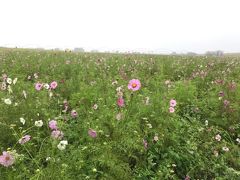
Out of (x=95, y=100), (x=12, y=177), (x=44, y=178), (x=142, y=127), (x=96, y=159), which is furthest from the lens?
(x=95, y=100)

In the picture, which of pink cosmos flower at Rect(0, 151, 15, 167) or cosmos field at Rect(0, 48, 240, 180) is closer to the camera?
pink cosmos flower at Rect(0, 151, 15, 167)

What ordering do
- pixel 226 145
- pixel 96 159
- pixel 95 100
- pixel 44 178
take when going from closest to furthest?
pixel 44 178, pixel 96 159, pixel 226 145, pixel 95 100

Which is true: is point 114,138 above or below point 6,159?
below

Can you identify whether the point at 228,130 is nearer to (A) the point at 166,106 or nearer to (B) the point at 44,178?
(A) the point at 166,106

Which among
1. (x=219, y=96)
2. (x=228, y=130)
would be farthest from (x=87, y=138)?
(x=219, y=96)

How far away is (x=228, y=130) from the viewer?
4.65 meters

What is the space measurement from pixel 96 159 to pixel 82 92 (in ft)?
6.91

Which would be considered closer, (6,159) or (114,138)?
(6,159)

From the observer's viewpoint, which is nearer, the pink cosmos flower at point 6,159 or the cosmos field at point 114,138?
the pink cosmos flower at point 6,159

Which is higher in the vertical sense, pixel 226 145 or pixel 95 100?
pixel 95 100

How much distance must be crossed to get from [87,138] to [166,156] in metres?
1.00

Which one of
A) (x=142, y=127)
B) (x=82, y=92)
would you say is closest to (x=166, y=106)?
(x=142, y=127)

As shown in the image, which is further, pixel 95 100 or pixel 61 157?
pixel 95 100

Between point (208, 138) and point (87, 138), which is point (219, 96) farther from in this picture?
point (87, 138)
